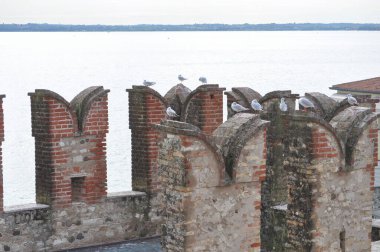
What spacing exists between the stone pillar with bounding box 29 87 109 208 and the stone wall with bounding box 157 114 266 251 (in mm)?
4003

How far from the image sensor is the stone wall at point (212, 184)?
36.3 ft

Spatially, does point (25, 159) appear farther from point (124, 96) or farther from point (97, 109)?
point (124, 96)

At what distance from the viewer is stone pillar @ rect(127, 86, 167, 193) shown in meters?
16.2

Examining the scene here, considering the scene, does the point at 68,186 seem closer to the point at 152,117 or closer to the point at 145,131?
the point at 145,131

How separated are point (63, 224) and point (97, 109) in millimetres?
1889

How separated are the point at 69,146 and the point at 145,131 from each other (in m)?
1.47

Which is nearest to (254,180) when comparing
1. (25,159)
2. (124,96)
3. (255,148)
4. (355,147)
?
(255,148)

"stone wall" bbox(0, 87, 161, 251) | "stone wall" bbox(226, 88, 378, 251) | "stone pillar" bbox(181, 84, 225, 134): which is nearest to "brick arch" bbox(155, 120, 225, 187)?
"stone wall" bbox(226, 88, 378, 251)

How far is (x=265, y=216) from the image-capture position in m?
14.7

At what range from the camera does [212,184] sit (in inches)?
443

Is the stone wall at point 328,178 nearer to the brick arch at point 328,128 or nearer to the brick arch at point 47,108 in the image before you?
the brick arch at point 328,128

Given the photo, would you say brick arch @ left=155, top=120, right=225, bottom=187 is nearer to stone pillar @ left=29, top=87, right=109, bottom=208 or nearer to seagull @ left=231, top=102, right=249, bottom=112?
stone pillar @ left=29, top=87, right=109, bottom=208

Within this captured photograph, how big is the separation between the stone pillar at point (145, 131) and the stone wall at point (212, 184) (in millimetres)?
4377

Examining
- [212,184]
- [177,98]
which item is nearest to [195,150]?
[212,184]
